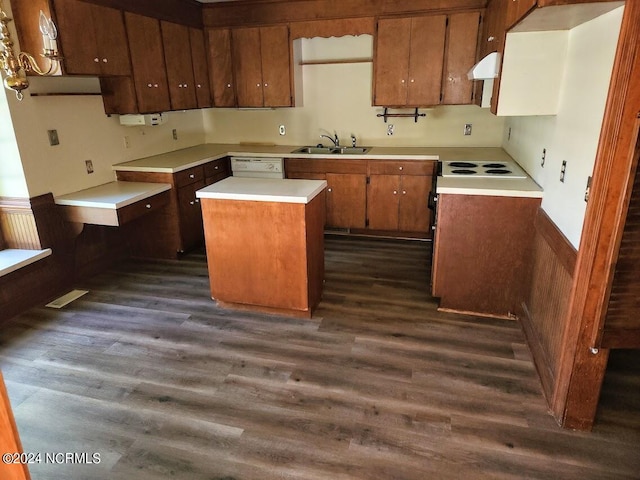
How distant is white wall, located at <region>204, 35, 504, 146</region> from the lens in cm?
458

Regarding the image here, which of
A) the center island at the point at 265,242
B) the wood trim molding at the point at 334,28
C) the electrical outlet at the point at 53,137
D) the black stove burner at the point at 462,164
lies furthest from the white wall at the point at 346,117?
the electrical outlet at the point at 53,137

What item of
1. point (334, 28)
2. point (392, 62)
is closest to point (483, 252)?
point (392, 62)

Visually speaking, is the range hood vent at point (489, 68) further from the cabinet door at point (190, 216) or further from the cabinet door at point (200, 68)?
the cabinet door at point (200, 68)

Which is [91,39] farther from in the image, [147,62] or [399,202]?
[399,202]

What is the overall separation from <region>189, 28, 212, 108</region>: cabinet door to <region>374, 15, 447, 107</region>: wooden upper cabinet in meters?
1.90

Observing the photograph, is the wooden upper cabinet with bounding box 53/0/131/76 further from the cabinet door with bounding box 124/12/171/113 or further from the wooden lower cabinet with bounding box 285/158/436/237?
the wooden lower cabinet with bounding box 285/158/436/237

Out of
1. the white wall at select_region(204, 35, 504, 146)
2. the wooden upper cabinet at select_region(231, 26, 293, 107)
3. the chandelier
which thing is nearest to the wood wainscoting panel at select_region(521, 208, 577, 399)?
the white wall at select_region(204, 35, 504, 146)

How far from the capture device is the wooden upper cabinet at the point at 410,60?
161 inches

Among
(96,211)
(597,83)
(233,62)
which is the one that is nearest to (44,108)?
(96,211)

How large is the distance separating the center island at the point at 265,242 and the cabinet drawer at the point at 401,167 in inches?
54.9

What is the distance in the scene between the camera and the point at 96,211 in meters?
3.26

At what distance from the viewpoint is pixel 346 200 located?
4574 mm

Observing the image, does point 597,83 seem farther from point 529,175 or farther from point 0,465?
point 0,465

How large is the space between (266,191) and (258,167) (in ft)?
6.31
